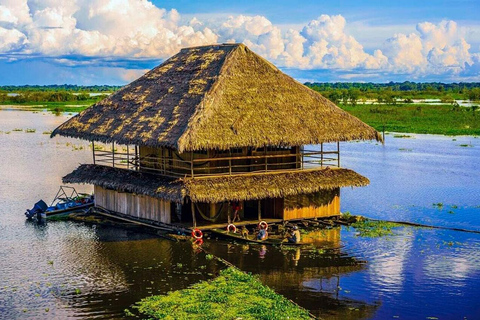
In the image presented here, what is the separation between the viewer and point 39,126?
2618 inches

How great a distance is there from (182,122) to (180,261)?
4838 millimetres

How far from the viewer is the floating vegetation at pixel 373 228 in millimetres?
23045

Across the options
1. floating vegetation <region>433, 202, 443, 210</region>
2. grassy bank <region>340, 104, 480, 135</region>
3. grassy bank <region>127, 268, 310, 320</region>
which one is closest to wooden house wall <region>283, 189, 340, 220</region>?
floating vegetation <region>433, 202, 443, 210</region>

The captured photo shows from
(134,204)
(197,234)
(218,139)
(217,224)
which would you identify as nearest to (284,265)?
(197,234)

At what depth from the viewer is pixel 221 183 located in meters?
21.4

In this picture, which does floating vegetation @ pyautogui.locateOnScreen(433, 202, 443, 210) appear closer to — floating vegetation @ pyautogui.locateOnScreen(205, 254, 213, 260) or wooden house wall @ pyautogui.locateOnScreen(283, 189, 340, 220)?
wooden house wall @ pyautogui.locateOnScreen(283, 189, 340, 220)

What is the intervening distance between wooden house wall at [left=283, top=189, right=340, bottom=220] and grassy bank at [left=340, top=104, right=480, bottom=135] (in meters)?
34.0

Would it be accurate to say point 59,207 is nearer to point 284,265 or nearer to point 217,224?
point 217,224

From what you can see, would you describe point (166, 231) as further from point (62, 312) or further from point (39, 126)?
point (39, 126)

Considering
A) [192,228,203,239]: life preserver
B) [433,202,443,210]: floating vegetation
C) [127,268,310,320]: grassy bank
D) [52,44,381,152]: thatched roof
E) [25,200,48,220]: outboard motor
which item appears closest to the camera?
[127,268,310,320]: grassy bank

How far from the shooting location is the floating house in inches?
845

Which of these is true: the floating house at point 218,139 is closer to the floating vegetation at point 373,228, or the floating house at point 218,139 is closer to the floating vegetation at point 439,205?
the floating vegetation at point 373,228

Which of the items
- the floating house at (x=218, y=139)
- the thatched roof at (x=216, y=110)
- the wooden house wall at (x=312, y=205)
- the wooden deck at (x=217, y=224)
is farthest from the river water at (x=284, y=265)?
the thatched roof at (x=216, y=110)

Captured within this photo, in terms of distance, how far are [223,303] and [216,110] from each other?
8204 millimetres
